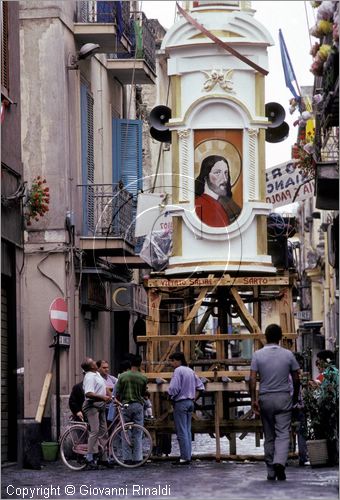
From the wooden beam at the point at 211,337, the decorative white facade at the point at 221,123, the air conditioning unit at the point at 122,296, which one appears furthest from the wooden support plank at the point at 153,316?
the air conditioning unit at the point at 122,296

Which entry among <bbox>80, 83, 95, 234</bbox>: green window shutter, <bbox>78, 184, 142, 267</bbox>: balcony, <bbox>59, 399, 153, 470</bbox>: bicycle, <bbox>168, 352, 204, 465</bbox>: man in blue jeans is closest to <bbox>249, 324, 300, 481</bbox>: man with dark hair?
<bbox>168, 352, 204, 465</bbox>: man in blue jeans

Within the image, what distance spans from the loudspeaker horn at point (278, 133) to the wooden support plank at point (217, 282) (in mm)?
2476

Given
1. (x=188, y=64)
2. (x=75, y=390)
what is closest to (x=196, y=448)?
(x=75, y=390)

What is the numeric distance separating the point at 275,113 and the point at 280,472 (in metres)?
8.56

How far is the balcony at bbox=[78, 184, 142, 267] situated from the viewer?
29266 mm

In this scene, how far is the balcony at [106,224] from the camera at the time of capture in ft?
96.0

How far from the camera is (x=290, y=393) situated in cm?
1738

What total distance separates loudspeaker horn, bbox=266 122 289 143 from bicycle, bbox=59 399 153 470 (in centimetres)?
529

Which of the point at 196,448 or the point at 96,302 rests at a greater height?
the point at 96,302

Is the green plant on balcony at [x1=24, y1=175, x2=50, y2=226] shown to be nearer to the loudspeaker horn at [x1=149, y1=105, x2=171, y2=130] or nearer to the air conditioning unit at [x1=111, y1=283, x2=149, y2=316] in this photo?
the loudspeaker horn at [x1=149, y1=105, x2=171, y2=130]

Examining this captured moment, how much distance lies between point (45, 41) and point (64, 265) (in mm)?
4046

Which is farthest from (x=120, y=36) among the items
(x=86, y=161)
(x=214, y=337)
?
(x=214, y=337)

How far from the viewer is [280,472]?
1738 centimetres

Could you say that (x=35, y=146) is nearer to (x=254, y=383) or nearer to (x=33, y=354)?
(x=33, y=354)
